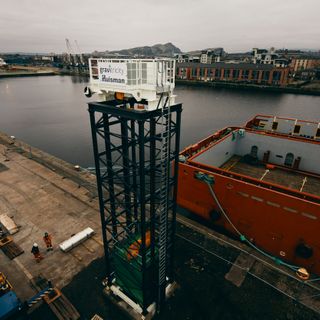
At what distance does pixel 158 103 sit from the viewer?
8.84 metres

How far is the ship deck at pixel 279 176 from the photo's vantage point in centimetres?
2259

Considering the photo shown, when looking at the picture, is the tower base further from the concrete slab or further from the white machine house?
the white machine house

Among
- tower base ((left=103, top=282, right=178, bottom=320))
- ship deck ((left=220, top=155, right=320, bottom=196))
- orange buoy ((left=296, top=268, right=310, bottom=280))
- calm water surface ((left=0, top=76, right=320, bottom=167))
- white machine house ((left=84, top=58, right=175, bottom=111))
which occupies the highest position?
white machine house ((left=84, top=58, right=175, bottom=111))

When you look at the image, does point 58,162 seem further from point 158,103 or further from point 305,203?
point 305,203

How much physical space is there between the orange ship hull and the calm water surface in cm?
2167

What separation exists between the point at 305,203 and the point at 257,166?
1305cm

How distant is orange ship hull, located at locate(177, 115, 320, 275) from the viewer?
14.5 metres

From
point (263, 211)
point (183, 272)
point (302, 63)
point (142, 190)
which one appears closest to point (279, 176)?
point (263, 211)

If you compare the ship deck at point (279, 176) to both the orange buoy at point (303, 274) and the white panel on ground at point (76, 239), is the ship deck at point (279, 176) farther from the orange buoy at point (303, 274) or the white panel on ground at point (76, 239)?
the white panel on ground at point (76, 239)

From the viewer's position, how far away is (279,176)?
80.5 ft

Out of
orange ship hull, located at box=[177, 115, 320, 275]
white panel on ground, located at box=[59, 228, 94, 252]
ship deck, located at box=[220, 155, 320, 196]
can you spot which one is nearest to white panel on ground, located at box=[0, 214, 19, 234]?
white panel on ground, located at box=[59, 228, 94, 252]

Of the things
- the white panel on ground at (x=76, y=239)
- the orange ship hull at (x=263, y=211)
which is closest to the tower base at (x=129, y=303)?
the white panel on ground at (x=76, y=239)

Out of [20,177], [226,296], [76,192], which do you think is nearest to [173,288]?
[226,296]

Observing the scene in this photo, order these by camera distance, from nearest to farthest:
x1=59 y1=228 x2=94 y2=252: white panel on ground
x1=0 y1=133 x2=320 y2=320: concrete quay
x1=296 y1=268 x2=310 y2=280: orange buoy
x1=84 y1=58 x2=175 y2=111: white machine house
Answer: x1=84 y1=58 x2=175 y2=111: white machine house, x1=0 y1=133 x2=320 y2=320: concrete quay, x1=296 y1=268 x2=310 y2=280: orange buoy, x1=59 y1=228 x2=94 y2=252: white panel on ground
